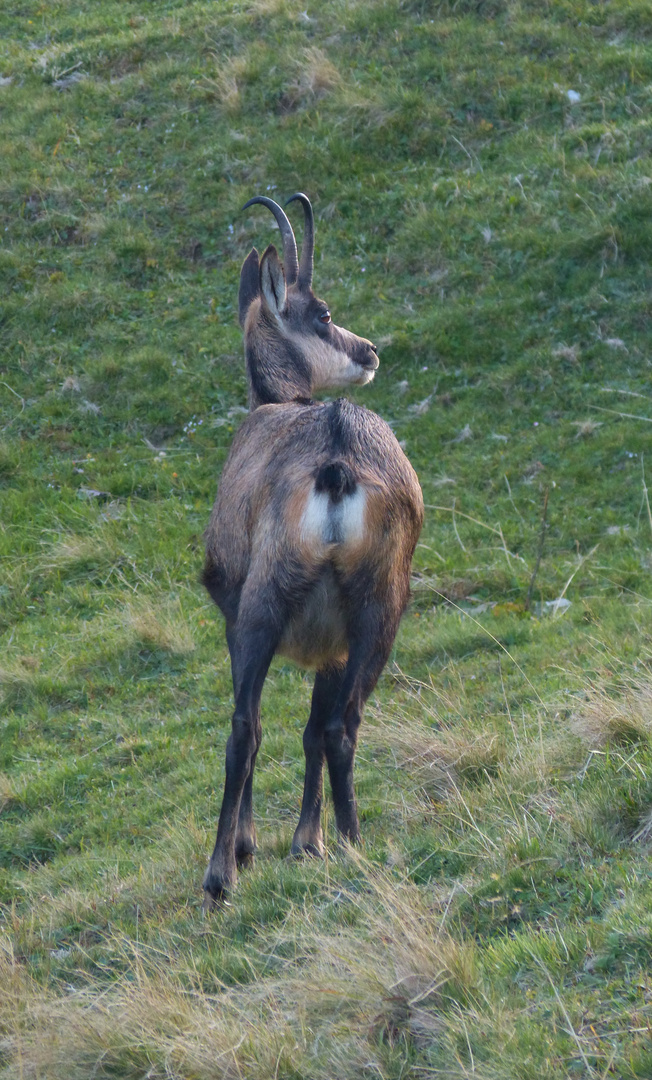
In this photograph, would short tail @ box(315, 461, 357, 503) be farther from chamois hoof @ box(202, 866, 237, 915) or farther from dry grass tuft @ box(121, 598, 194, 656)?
dry grass tuft @ box(121, 598, 194, 656)

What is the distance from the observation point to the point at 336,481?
4.50 meters

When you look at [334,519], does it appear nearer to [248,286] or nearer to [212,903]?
[212,903]

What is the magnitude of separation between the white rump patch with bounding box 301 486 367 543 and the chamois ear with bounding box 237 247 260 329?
8.76 ft

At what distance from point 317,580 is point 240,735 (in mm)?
715

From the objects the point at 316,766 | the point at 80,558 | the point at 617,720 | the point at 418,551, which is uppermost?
the point at 617,720

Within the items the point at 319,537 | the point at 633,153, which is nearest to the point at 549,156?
the point at 633,153

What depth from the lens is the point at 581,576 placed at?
24.5 feet

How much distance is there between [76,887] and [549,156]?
26.9ft

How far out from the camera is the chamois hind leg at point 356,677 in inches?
182

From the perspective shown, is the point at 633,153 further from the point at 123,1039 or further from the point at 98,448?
the point at 123,1039

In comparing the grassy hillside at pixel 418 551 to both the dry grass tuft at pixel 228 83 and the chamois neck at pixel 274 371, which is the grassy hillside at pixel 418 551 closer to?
A: the dry grass tuft at pixel 228 83

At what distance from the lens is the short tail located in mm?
4504

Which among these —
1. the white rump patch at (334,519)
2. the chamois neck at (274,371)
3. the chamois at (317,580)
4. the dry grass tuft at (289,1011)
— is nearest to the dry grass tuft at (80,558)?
the chamois neck at (274,371)

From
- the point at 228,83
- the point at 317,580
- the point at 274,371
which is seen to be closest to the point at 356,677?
the point at 317,580
